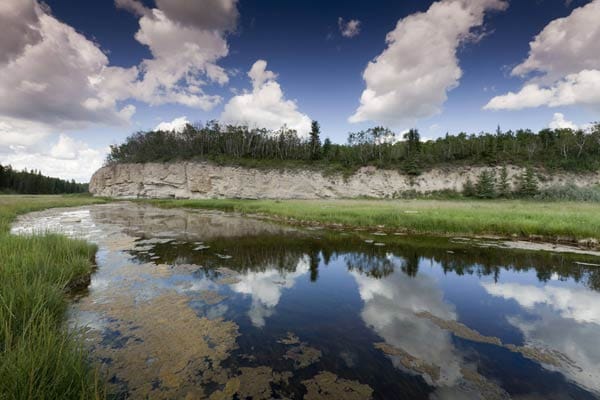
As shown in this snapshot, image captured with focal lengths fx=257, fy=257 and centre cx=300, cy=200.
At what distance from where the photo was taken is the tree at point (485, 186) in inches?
1900

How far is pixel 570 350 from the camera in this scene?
5.09 metres

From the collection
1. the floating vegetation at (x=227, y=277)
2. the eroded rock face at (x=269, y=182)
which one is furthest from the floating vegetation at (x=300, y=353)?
the eroded rock face at (x=269, y=182)

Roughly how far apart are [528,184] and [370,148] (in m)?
37.8

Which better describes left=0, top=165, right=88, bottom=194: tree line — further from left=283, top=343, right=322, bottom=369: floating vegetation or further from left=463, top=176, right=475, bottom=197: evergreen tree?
left=463, top=176, right=475, bottom=197: evergreen tree

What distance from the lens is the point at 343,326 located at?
5.89 m

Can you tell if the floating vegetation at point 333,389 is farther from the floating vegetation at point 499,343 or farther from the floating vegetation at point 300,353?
the floating vegetation at point 499,343

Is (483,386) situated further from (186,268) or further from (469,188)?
(469,188)

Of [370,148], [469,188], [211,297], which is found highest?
[370,148]

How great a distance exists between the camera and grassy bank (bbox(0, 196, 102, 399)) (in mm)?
2557

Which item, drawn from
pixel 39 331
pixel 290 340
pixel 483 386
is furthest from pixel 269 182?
pixel 483 386

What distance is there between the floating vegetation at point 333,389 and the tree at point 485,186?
5565 cm

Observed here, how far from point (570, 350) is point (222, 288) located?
827 centimetres

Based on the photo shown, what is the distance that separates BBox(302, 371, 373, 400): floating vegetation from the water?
0.02 metres

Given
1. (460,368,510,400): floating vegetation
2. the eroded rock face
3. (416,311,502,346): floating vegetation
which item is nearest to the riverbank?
(416,311,502,346): floating vegetation
